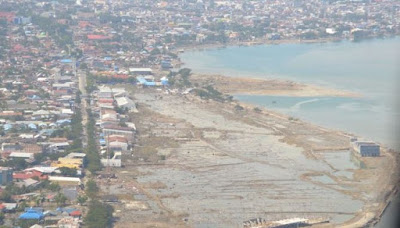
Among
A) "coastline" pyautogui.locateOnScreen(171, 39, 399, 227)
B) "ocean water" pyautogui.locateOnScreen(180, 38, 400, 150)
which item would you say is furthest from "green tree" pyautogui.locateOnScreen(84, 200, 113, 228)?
"ocean water" pyautogui.locateOnScreen(180, 38, 400, 150)

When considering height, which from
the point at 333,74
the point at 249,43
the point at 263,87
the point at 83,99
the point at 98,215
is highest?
Result: the point at 98,215

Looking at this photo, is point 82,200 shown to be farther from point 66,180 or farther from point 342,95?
point 342,95

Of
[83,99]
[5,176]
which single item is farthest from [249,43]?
[5,176]

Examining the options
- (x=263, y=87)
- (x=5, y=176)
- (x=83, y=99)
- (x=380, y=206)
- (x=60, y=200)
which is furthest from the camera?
(x=263, y=87)

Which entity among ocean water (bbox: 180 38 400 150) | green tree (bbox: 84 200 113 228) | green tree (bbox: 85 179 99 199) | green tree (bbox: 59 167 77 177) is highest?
green tree (bbox: 84 200 113 228)

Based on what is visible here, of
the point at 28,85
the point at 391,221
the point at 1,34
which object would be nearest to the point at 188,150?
the point at 391,221

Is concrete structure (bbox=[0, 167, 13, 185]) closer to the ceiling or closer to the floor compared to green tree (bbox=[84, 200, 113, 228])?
closer to the floor

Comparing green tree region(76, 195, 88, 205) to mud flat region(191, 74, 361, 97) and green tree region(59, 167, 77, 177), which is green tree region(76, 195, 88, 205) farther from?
mud flat region(191, 74, 361, 97)
